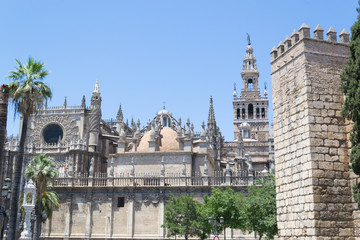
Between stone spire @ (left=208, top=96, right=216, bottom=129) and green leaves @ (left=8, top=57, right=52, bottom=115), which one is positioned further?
stone spire @ (left=208, top=96, right=216, bottom=129)

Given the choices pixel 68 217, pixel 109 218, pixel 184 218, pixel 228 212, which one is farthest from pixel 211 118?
pixel 228 212

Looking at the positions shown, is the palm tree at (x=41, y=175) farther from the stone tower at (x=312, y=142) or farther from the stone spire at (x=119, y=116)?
the stone spire at (x=119, y=116)

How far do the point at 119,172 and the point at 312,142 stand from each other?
32.1m

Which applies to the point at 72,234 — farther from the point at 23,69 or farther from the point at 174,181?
the point at 23,69

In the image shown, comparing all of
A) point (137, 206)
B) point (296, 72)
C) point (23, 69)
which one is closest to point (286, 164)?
point (296, 72)

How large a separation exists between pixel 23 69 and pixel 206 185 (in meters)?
19.6

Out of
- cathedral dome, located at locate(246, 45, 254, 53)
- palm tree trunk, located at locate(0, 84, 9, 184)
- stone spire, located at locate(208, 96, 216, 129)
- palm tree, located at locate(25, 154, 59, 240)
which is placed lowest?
palm tree, located at locate(25, 154, 59, 240)

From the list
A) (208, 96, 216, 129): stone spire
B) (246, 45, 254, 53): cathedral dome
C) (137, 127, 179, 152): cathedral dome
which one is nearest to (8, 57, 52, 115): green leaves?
(137, 127, 179, 152): cathedral dome

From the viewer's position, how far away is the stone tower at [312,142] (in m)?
12.6

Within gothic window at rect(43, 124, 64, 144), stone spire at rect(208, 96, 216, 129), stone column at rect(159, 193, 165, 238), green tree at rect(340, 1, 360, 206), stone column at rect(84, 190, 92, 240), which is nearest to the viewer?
green tree at rect(340, 1, 360, 206)

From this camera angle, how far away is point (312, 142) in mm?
12859

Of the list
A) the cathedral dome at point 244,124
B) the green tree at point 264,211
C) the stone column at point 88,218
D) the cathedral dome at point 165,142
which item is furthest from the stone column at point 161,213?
the cathedral dome at point 244,124

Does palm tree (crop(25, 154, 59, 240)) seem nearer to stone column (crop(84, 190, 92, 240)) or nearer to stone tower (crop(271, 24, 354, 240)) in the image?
stone column (crop(84, 190, 92, 240))

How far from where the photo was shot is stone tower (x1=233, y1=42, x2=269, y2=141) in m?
81.9
